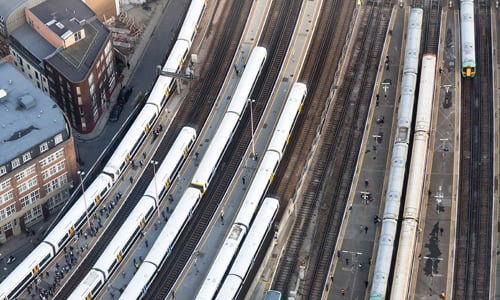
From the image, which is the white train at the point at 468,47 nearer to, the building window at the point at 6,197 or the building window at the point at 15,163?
the building window at the point at 15,163

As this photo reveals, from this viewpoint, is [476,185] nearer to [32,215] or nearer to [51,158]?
[51,158]

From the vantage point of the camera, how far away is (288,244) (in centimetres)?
16275

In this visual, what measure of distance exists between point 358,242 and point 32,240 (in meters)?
60.1

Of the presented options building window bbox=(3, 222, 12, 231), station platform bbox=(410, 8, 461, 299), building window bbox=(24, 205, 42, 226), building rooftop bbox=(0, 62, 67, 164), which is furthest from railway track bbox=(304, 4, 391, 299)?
building window bbox=(3, 222, 12, 231)

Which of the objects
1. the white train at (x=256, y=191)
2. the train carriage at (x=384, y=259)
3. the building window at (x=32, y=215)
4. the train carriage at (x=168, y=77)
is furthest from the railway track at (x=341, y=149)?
the building window at (x=32, y=215)

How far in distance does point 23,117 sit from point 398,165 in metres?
68.7

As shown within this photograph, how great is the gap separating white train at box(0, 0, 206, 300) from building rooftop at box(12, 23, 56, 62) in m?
24.8

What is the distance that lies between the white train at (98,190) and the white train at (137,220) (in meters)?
7.20

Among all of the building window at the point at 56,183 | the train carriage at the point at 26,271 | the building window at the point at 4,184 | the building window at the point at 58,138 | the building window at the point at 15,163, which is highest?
the building window at the point at 58,138

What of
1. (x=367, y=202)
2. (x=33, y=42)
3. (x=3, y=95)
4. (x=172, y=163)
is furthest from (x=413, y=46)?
(x=3, y=95)

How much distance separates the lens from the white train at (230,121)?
560 ft

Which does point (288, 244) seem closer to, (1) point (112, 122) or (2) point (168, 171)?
(2) point (168, 171)

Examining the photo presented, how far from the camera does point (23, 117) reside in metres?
174

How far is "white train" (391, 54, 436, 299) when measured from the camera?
5910 inches
